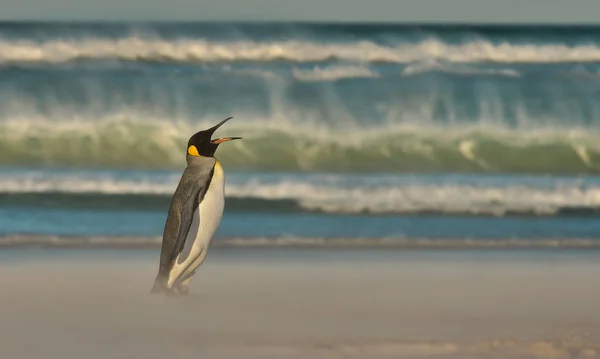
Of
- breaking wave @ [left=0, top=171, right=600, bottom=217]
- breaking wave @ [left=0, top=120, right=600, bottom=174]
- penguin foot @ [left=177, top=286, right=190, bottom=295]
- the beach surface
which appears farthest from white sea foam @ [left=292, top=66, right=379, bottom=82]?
penguin foot @ [left=177, top=286, right=190, bottom=295]

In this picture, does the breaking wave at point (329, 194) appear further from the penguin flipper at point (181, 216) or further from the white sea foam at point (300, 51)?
the penguin flipper at point (181, 216)

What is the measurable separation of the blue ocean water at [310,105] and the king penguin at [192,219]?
2.16m

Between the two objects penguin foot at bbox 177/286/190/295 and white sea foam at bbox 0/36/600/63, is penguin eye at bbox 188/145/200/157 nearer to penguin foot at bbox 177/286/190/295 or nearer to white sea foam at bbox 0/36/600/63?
penguin foot at bbox 177/286/190/295

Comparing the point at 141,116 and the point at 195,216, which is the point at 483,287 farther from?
the point at 141,116

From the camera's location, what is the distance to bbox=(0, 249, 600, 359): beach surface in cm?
385

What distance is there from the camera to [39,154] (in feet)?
25.5

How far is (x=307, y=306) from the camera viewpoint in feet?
14.8

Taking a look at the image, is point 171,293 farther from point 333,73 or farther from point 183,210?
point 333,73

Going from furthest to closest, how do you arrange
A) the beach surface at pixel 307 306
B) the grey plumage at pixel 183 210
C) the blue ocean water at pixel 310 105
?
the blue ocean water at pixel 310 105 < the grey plumage at pixel 183 210 < the beach surface at pixel 307 306

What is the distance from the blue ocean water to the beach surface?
1604 millimetres

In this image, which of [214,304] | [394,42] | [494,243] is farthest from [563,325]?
[394,42]

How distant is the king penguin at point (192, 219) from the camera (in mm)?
4727

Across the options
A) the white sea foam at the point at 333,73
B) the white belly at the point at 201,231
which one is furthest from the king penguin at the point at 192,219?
the white sea foam at the point at 333,73

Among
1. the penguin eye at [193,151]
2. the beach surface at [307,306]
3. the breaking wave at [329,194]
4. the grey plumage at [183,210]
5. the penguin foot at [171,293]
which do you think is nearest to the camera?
the beach surface at [307,306]
